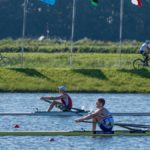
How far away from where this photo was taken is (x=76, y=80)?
188 ft

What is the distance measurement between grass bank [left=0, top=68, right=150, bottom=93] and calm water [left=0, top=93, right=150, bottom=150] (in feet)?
5.99

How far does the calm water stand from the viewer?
30.7 metres

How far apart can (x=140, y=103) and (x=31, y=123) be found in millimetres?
11472

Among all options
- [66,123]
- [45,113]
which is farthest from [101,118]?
[45,113]

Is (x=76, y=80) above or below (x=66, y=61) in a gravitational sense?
below

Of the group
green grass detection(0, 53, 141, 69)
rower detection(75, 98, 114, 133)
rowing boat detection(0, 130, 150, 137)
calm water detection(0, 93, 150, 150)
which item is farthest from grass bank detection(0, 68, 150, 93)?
rowing boat detection(0, 130, 150, 137)

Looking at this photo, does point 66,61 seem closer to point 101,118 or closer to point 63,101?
point 63,101

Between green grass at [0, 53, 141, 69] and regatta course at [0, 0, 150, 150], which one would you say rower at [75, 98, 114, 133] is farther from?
green grass at [0, 53, 141, 69]

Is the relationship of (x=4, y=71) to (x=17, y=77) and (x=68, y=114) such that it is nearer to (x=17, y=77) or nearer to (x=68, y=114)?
(x=17, y=77)

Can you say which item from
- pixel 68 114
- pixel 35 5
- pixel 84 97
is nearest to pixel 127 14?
Answer: pixel 35 5

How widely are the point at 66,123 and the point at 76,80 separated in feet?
61.8

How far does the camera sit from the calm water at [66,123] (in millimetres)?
30734

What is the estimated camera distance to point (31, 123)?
126 ft

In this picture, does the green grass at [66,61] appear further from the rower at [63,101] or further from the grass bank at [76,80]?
the rower at [63,101]
